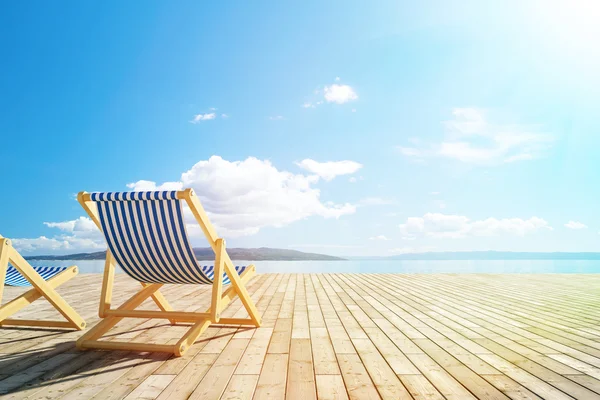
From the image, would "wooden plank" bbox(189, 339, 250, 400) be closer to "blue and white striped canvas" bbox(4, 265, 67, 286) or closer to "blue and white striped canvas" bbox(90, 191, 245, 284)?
"blue and white striped canvas" bbox(90, 191, 245, 284)

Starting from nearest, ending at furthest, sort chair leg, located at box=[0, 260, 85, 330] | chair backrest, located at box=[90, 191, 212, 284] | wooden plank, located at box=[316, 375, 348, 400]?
wooden plank, located at box=[316, 375, 348, 400], chair backrest, located at box=[90, 191, 212, 284], chair leg, located at box=[0, 260, 85, 330]

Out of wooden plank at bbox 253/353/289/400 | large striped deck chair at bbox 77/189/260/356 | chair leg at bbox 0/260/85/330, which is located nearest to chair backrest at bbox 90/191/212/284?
large striped deck chair at bbox 77/189/260/356

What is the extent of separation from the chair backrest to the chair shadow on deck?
60 centimetres

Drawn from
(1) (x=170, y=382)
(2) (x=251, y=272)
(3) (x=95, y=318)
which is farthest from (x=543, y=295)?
(3) (x=95, y=318)

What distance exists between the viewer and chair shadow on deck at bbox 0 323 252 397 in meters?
1.84

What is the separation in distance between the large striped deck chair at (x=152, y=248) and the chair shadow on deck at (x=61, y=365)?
0.08 meters

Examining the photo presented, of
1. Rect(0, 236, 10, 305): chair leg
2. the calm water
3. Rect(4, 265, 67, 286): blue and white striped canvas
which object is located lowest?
the calm water

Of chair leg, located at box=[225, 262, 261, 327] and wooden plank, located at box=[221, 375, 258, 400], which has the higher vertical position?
chair leg, located at box=[225, 262, 261, 327]

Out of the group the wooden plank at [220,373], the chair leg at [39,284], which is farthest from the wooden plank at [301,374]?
the chair leg at [39,284]

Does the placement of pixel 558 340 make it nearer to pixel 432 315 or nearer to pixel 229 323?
pixel 432 315

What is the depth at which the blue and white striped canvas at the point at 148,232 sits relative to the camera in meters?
2.30

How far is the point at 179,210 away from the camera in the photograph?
2311 mm

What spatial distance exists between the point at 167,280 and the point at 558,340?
3.14m

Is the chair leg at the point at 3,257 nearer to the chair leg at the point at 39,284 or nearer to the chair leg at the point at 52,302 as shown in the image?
the chair leg at the point at 39,284
